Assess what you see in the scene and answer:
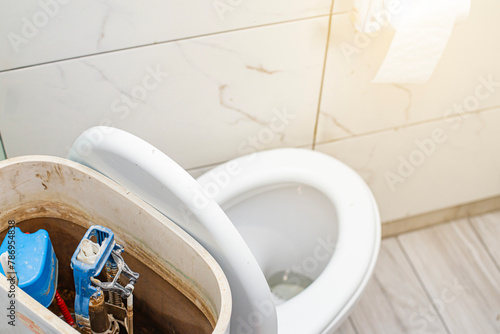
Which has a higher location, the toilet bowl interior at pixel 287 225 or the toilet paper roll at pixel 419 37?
the toilet paper roll at pixel 419 37

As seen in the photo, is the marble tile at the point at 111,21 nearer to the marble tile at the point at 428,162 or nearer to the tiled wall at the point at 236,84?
the tiled wall at the point at 236,84

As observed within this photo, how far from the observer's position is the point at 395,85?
1124 millimetres

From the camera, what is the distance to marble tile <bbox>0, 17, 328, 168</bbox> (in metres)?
0.90

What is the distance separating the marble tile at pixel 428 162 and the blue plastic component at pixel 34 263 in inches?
26.8

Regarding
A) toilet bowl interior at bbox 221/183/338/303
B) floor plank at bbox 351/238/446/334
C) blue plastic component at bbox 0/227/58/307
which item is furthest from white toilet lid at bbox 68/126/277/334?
floor plank at bbox 351/238/446/334

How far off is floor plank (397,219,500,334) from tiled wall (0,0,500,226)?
0.26 metres

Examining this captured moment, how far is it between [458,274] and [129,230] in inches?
39.4

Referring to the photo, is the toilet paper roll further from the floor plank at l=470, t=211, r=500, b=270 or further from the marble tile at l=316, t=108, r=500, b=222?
the floor plank at l=470, t=211, r=500, b=270

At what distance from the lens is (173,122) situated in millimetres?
1024

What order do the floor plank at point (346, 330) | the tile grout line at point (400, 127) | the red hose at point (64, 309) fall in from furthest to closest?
the floor plank at point (346, 330)
the tile grout line at point (400, 127)
the red hose at point (64, 309)

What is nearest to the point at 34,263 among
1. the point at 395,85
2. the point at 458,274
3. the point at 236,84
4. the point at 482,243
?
the point at 236,84

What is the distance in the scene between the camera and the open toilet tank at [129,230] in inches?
26.1

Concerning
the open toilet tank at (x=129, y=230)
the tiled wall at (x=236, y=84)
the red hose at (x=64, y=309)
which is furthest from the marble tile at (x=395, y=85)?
the red hose at (x=64, y=309)

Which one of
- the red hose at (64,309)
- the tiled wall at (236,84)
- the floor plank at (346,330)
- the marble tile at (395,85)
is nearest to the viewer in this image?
the red hose at (64,309)
